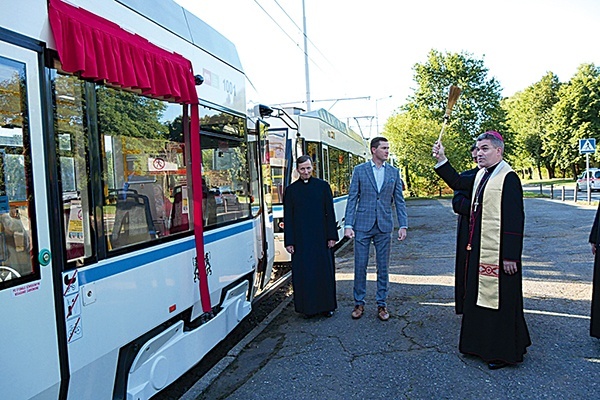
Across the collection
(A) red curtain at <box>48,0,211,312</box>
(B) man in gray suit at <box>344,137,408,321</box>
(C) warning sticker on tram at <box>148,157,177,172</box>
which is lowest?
(B) man in gray suit at <box>344,137,408,321</box>

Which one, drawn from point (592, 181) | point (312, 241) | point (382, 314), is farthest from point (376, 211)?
point (592, 181)

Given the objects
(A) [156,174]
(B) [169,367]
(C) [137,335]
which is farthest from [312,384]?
(A) [156,174]

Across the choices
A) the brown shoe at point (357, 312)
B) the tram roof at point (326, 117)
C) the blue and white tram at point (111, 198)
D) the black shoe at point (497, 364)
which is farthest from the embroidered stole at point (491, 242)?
the tram roof at point (326, 117)

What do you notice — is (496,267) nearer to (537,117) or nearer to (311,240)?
(311,240)

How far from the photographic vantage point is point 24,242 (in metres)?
2.47

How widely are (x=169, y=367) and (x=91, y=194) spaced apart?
1505 mm

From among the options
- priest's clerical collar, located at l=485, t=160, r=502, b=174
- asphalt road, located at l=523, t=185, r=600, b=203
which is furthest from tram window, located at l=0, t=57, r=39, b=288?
asphalt road, located at l=523, t=185, r=600, b=203

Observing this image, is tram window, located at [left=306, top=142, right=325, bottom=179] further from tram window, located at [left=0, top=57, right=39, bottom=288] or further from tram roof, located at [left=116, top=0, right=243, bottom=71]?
tram window, located at [left=0, top=57, right=39, bottom=288]

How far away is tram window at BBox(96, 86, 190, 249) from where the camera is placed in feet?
10.6

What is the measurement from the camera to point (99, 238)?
3025 mm

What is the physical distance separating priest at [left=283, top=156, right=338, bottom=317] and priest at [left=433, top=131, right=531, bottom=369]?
1.88 meters

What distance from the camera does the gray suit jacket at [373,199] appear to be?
5871mm

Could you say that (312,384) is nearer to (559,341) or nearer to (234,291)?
(234,291)

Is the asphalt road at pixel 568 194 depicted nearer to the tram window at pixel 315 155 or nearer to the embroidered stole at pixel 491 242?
the tram window at pixel 315 155
